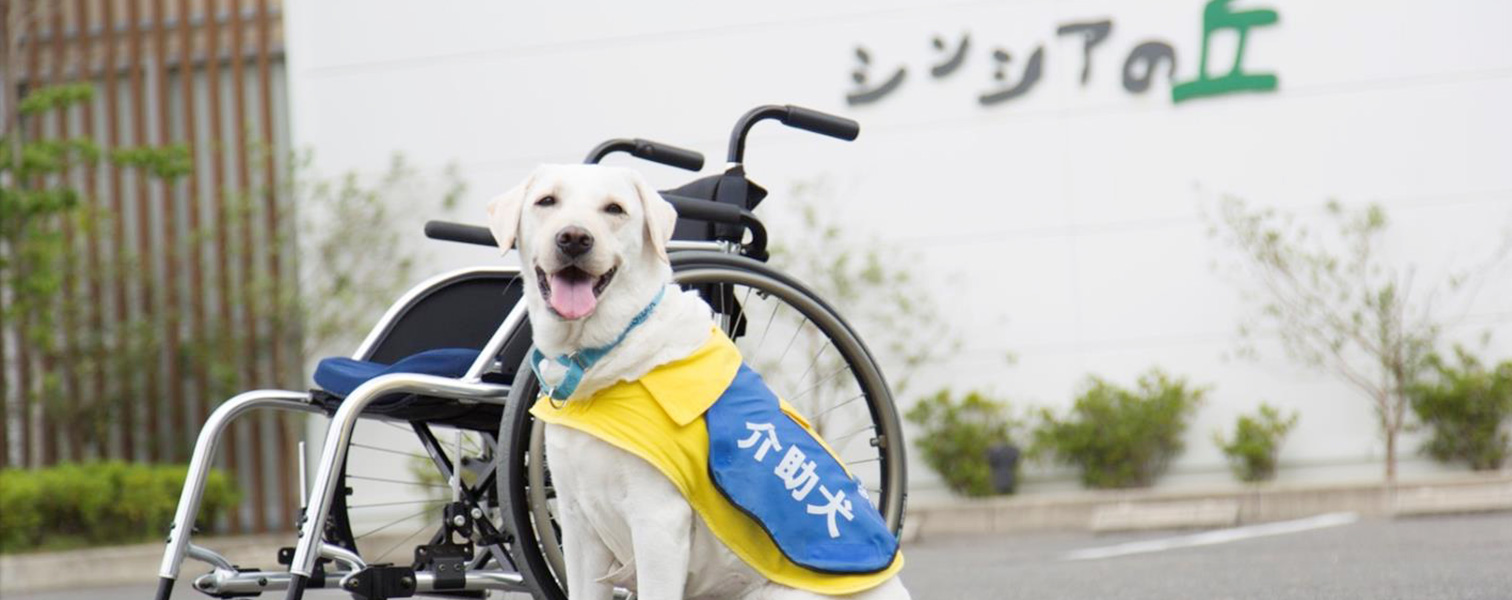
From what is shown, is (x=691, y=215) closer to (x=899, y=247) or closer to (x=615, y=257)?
(x=615, y=257)

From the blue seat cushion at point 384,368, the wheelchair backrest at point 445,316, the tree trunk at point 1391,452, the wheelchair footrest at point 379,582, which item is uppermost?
the wheelchair backrest at point 445,316

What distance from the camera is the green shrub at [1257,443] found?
9203 mm

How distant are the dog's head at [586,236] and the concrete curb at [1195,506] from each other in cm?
555

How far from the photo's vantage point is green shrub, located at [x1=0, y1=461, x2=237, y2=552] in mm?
8539

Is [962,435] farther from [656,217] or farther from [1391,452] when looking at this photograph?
[656,217]

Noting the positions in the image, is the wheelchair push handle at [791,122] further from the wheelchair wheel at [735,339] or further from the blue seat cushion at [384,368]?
the blue seat cushion at [384,368]

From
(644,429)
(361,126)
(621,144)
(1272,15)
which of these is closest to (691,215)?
(621,144)

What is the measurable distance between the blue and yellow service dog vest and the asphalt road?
2.17 meters

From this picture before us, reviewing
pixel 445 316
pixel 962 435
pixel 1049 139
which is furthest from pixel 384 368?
pixel 1049 139

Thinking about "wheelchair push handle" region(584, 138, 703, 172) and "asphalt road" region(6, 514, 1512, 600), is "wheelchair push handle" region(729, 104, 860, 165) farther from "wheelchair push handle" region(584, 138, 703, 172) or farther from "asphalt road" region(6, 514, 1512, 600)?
"asphalt road" region(6, 514, 1512, 600)

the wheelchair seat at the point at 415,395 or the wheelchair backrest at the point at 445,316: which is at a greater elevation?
the wheelchair backrest at the point at 445,316

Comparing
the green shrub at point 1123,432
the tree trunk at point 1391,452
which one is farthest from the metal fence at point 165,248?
the tree trunk at point 1391,452

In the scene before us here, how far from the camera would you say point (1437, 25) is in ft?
30.8

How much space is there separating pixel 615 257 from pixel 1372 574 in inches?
127
